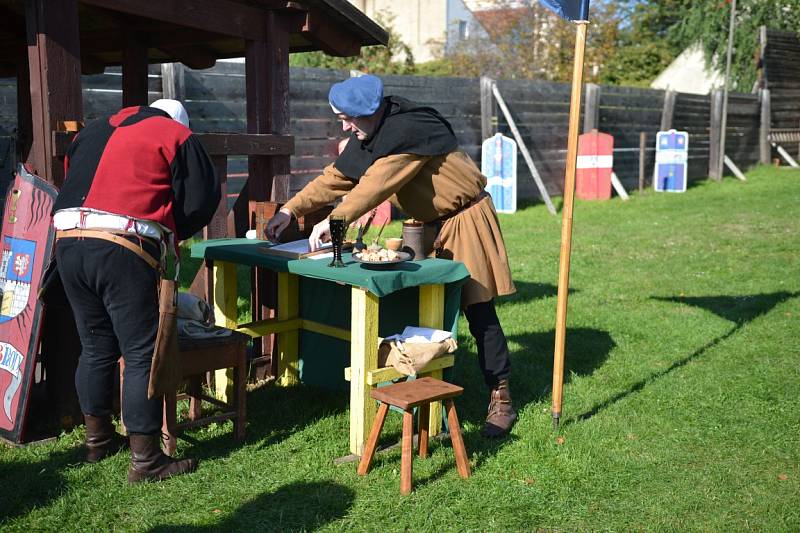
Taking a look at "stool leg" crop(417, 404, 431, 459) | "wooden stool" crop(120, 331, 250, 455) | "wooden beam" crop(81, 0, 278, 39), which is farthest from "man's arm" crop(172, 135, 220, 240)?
"stool leg" crop(417, 404, 431, 459)

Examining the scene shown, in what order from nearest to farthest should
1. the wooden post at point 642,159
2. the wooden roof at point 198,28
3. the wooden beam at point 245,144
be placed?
the wooden beam at point 245,144 → the wooden roof at point 198,28 → the wooden post at point 642,159

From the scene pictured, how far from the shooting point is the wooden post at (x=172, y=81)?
9.45 m

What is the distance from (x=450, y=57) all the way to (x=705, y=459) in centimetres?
2235

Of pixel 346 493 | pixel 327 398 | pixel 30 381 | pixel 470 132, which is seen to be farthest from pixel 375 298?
pixel 470 132

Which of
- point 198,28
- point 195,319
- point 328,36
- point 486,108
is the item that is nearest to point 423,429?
point 195,319

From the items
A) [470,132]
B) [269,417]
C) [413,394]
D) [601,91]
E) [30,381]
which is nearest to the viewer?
[413,394]

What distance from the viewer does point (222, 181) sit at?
5.10m

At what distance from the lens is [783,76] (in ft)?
72.9

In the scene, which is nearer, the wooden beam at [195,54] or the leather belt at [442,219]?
the leather belt at [442,219]

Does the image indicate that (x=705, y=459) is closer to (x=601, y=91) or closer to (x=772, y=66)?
(x=601, y=91)

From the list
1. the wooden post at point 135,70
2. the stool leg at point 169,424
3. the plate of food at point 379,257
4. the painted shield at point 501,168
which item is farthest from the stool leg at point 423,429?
the painted shield at point 501,168

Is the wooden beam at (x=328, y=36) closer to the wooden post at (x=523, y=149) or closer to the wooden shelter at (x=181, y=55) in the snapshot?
the wooden shelter at (x=181, y=55)

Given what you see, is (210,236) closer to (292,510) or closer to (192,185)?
(192,185)

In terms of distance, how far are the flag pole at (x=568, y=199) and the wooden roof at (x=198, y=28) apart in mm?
1984
